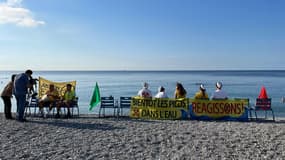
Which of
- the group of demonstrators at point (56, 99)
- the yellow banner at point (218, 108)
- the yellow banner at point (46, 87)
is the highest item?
the yellow banner at point (46, 87)

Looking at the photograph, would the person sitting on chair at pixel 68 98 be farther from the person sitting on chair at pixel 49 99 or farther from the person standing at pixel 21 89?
the person standing at pixel 21 89

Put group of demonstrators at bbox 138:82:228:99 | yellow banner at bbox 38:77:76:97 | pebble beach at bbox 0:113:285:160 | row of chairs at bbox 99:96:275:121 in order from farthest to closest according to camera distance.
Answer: yellow banner at bbox 38:77:76:97
row of chairs at bbox 99:96:275:121
group of demonstrators at bbox 138:82:228:99
pebble beach at bbox 0:113:285:160

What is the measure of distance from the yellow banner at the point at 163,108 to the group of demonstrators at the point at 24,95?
2.86m

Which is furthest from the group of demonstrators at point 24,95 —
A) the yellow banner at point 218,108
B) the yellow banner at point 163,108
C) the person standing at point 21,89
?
the yellow banner at point 218,108

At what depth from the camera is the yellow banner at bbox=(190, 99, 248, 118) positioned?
1145 centimetres

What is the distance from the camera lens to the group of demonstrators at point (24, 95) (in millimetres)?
10414

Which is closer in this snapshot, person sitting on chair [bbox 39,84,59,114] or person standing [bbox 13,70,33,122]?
person standing [bbox 13,70,33,122]

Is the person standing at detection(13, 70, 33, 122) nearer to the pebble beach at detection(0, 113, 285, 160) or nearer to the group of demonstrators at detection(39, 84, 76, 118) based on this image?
the pebble beach at detection(0, 113, 285, 160)

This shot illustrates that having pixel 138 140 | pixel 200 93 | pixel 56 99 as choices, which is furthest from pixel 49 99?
pixel 200 93

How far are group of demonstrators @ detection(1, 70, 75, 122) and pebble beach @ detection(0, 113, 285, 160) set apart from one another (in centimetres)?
70

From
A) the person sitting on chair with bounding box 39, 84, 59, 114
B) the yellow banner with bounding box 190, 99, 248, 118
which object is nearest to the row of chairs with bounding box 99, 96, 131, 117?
the person sitting on chair with bounding box 39, 84, 59, 114

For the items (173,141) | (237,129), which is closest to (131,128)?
(173,141)

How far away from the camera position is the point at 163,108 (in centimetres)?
1162

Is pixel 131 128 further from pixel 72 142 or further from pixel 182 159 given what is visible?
pixel 182 159
